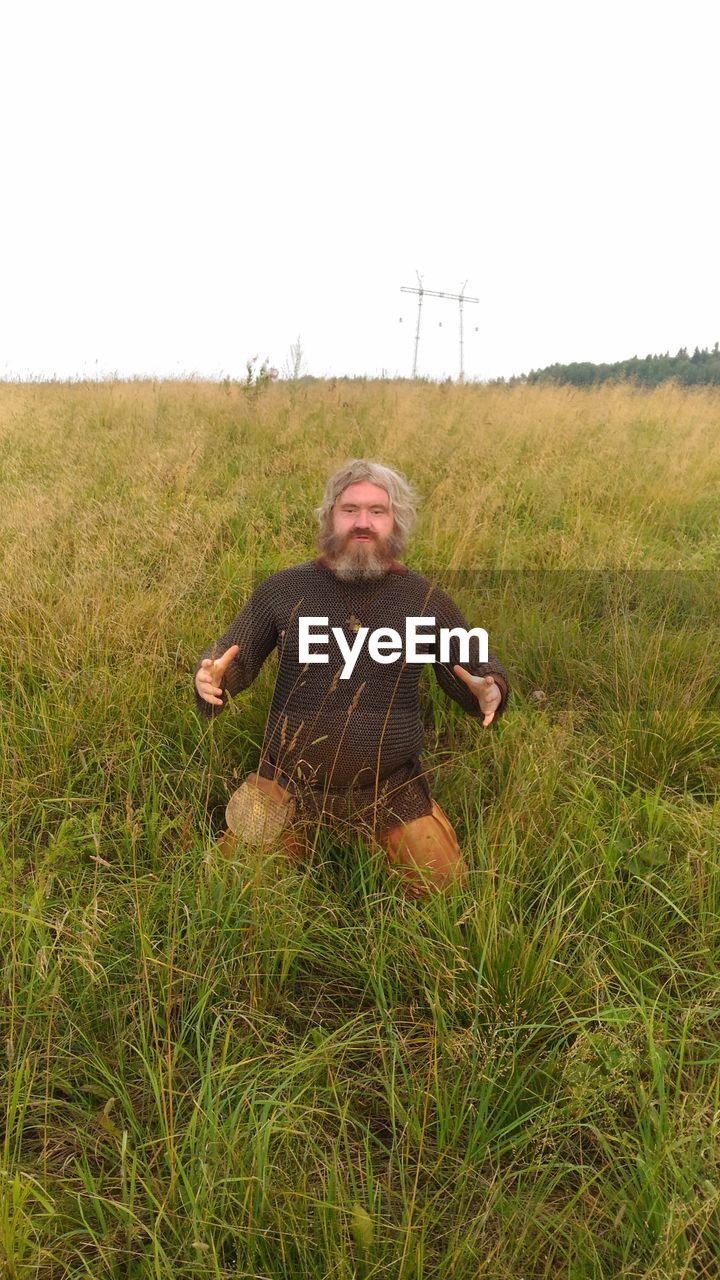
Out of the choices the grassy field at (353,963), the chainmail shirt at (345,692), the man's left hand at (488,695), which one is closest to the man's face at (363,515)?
the chainmail shirt at (345,692)

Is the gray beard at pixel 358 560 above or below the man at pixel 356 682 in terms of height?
above

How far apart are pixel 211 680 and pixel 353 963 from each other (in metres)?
0.92

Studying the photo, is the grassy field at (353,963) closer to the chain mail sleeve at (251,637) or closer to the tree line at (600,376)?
the chain mail sleeve at (251,637)

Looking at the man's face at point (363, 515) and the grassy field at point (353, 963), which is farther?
the man's face at point (363, 515)

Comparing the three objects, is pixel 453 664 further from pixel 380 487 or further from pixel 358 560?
pixel 380 487

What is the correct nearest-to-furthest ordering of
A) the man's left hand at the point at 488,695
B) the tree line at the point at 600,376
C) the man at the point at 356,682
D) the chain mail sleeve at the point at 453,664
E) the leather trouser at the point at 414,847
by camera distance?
the leather trouser at the point at 414,847 → the man at the point at 356,682 → the man's left hand at the point at 488,695 → the chain mail sleeve at the point at 453,664 → the tree line at the point at 600,376

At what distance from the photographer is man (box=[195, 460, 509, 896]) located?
2072mm

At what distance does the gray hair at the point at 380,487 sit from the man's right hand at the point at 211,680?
61cm

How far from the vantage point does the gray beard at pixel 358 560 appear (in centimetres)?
228

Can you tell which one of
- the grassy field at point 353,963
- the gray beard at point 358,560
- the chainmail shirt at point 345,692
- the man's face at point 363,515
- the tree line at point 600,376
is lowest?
the grassy field at point 353,963

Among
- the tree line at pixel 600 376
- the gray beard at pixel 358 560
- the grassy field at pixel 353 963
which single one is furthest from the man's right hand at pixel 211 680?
the tree line at pixel 600 376

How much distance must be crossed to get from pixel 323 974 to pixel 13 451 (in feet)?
19.0

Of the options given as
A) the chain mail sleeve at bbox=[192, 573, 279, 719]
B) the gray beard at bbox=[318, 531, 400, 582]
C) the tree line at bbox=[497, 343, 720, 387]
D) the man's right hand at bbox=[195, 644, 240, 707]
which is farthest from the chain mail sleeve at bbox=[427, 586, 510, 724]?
the tree line at bbox=[497, 343, 720, 387]

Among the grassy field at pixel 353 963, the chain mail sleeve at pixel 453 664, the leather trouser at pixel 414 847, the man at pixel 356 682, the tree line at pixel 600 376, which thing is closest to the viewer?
the grassy field at pixel 353 963
